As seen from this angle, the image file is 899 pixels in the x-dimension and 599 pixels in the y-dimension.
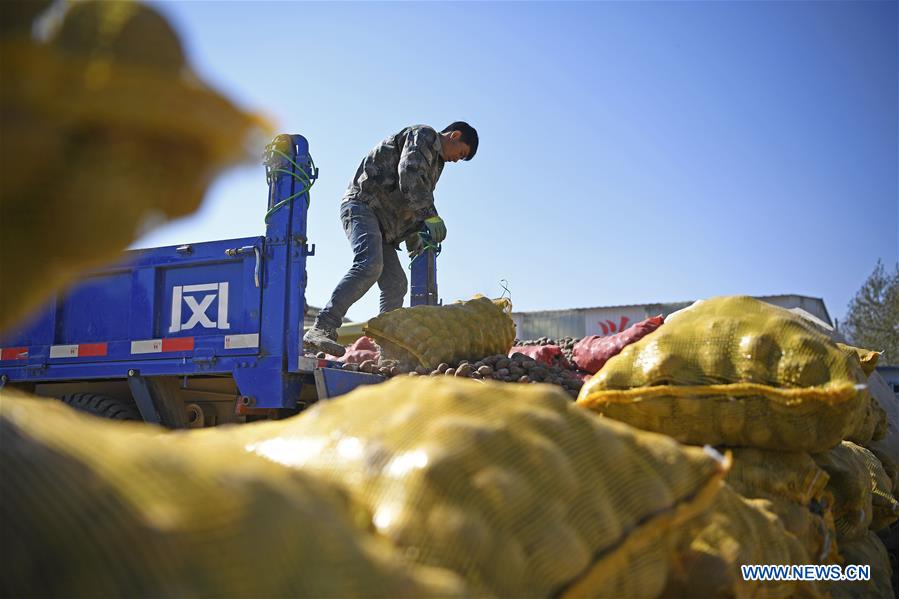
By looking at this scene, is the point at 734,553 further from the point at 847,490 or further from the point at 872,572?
the point at 872,572

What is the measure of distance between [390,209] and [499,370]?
6.43ft

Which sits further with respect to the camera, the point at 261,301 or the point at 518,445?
the point at 261,301

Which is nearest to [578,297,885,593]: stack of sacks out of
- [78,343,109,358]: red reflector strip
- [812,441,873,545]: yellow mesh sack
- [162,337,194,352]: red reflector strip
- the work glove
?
[812,441,873,545]: yellow mesh sack

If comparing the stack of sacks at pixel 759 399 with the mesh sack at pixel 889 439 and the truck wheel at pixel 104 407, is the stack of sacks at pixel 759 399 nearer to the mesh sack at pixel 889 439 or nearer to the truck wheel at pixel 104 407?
the mesh sack at pixel 889 439

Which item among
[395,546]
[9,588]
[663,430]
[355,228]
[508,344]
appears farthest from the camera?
[355,228]

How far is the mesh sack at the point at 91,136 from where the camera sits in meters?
0.73

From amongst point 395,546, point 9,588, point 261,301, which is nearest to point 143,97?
point 9,588

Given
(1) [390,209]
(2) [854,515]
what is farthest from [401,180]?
(2) [854,515]

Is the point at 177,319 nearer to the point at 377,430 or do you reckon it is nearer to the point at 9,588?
the point at 377,430

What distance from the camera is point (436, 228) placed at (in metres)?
5.59

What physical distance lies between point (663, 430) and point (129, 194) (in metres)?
1.82

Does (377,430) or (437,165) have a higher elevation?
(437,165)

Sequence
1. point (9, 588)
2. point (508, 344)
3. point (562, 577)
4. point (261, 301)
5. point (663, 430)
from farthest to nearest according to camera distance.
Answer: point (508, 344)
point (261, 301)
point (663, 430)
point (562, 577)
point (9, 588)

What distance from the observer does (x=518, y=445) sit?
128cm
